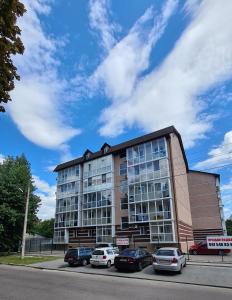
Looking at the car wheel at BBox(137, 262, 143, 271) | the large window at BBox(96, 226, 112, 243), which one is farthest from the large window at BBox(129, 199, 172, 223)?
the car wheel at BBox(137, 262, 143, 271)

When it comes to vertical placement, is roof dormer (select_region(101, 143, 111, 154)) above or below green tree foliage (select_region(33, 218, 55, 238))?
above

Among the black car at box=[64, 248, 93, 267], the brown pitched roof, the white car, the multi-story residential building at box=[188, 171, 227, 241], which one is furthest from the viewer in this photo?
the multi-story residential building at box=[188, 171, 227, 241]

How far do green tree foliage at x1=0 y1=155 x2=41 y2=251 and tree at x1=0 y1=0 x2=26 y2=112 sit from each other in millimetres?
25325

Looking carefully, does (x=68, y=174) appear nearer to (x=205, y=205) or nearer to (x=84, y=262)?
(x=205, y=205)

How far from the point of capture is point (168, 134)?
106 ft

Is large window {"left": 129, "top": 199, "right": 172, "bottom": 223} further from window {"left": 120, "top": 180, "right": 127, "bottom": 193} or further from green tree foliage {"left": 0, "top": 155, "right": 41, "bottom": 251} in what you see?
green tree foliage {"left": 0, "top": 155, "right": 41, "bottom": 251}

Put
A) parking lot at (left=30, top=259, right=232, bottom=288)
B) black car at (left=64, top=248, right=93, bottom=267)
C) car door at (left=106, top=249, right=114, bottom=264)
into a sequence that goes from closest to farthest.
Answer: parking lot at (left=30, top=259, right=232, bottom=288)
car door at (left=106, top=249, right=114, bottom=264)
black car at (left=64, top=248, right=93, bottom=267)

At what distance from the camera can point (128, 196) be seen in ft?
111

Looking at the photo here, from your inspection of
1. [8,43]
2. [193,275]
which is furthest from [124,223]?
[8,43]

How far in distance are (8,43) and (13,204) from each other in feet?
93.8

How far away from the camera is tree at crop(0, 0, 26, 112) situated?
7.27 m

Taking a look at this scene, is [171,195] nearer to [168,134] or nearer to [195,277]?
[168,134]

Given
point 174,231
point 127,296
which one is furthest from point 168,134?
point 127,296

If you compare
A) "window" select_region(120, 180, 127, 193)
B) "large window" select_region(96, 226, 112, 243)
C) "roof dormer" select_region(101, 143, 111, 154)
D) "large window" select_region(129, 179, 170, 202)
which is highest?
"roof dormer" select_region(101, 143, 111, 154)
